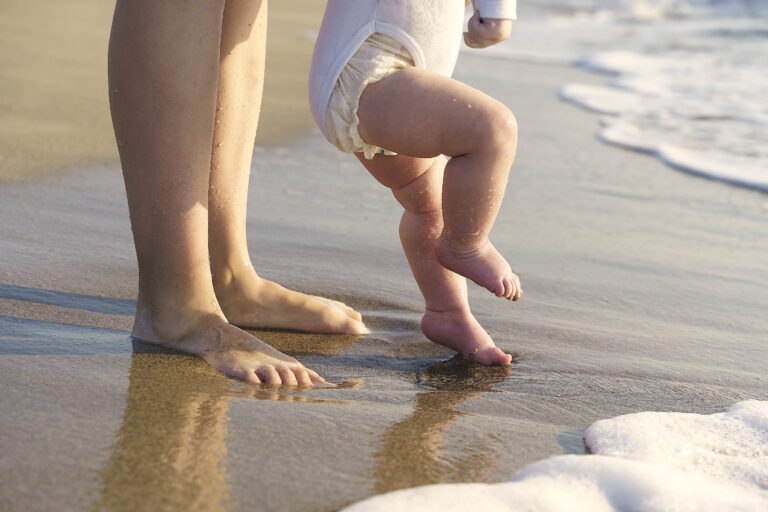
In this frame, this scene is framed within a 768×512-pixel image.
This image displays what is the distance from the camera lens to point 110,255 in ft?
8.69

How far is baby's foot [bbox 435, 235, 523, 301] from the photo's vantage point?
2.08 m

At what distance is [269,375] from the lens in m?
1.88

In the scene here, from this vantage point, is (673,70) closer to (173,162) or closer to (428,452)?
(173,162)

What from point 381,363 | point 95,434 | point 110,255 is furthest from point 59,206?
point 95,434

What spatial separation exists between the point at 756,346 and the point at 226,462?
157cm

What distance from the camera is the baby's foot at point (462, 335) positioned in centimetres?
218

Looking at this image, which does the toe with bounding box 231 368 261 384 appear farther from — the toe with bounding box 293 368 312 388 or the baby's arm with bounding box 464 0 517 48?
the baby's arm with bounding box 464 0 517 48

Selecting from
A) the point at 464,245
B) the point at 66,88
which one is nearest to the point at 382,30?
the point at 464,245

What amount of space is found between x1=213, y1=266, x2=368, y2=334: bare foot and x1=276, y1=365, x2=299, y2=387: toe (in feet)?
1.29

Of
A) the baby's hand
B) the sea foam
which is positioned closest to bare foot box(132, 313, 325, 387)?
the baby's hand

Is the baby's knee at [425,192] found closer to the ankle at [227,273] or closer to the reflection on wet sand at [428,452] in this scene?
the ankle at [227,273]

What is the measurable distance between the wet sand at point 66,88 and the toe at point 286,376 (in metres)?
1.63

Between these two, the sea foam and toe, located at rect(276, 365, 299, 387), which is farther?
the sea foam

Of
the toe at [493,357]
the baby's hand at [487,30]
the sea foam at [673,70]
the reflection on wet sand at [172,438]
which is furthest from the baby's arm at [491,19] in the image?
the sea foam at [673,70]
